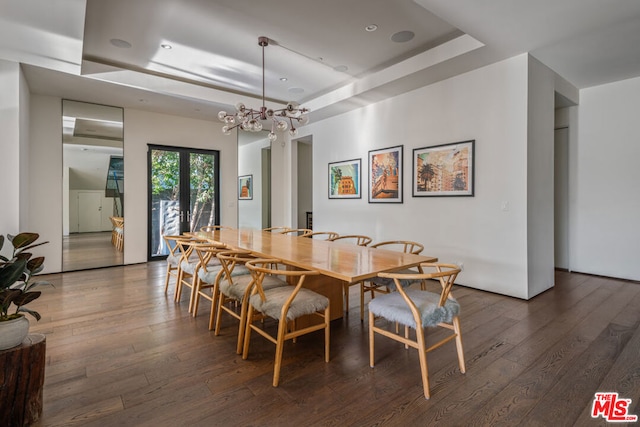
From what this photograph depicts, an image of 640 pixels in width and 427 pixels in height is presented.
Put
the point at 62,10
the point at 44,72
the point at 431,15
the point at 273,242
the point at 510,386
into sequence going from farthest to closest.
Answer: the point at 44,72, the point at 273,242, the point at 431,15, the point at 62,10, the point at 510,386

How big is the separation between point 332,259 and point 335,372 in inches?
32.2

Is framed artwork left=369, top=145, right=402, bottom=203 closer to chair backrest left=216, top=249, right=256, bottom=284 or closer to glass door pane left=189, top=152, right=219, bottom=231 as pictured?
chair backrest left=216, top=249, right=256, bottom=284

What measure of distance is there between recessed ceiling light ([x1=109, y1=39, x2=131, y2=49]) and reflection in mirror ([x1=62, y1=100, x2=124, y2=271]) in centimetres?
206

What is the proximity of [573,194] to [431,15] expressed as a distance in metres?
3.78

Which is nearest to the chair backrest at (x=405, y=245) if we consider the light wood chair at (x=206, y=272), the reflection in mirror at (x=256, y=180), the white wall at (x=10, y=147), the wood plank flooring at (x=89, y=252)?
the light wood chair at (x=206, y=272)

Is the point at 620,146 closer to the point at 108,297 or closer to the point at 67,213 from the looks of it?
the point at 108,297

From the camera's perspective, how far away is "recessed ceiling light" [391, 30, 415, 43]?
12.2 feet

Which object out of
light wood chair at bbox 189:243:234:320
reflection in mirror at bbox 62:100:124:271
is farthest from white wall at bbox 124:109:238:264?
light wood chair at bbox 189:243:234:320

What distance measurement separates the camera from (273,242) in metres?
3.56

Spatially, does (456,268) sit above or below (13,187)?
below

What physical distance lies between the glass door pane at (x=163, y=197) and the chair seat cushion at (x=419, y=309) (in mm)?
5341

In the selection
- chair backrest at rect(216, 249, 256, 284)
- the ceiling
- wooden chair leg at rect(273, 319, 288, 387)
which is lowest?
wooden chair leg at rect(273, 319, 288, 387)

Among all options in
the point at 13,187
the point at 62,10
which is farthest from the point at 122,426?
the point at 13,187

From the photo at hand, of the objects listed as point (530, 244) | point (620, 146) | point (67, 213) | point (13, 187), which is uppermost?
point (620, 146)
